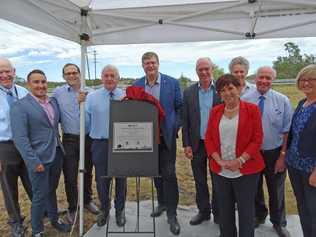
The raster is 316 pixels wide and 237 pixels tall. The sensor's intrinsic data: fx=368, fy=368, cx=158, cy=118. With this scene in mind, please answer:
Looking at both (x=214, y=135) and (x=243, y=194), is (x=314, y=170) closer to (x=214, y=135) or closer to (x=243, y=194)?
(x=243, y=194)

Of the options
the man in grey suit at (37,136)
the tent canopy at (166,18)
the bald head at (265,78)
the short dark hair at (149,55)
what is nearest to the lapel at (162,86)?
the short dark hair at (149,55)

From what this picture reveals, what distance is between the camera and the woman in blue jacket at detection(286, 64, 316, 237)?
2535 mm

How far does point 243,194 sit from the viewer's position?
274 cm

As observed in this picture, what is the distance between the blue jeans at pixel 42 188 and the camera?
3.21 metres

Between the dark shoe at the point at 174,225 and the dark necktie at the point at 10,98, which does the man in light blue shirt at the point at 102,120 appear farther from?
the dark necktie at the point at 10,98

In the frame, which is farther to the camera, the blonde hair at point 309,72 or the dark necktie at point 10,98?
the dark necktie at point 10,98

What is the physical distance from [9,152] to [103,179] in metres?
0.91

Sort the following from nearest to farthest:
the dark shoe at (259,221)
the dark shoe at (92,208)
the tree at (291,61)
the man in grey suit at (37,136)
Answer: the man in grey suit at (37,136) → the dark shoe at (259,221) → the dark shoe at (92,208) → the tree at (291,61)

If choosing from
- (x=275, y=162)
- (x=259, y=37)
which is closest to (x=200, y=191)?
(x=275, y=162)

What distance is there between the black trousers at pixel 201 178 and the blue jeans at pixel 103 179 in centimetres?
73

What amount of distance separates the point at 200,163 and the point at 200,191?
305mm

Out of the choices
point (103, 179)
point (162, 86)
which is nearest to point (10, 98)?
point (103, 179)

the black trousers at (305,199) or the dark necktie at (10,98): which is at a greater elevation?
the dark necktie at (10,98)

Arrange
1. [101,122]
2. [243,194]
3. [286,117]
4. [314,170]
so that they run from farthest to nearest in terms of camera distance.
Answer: [101,122] → [286,117] → [243,194] → [314,170]
